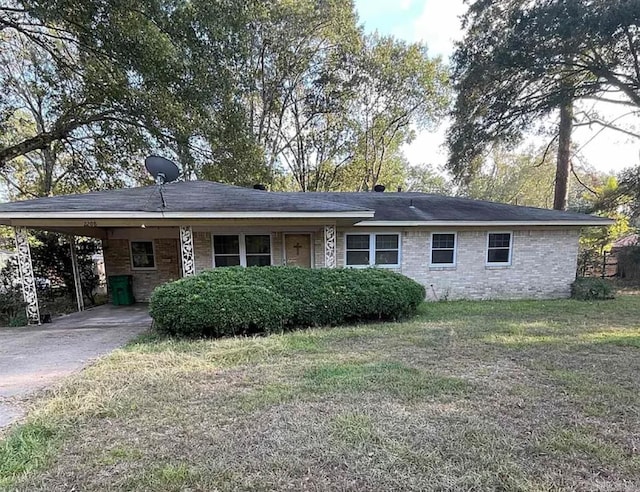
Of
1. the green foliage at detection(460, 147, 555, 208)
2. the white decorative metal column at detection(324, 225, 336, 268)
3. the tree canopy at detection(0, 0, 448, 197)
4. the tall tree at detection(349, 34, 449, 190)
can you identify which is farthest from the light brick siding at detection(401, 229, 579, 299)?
the green foliage at detection(460, 147, 555, 208)

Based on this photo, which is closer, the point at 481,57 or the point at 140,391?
the point at 140,391

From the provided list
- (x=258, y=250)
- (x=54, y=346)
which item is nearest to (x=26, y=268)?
(x=54, y=346)

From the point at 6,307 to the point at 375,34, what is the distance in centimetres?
2158

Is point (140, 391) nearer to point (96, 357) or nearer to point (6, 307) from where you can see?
point (96, 357)

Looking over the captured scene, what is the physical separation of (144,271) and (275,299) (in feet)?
20.2

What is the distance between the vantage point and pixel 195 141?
1139cm

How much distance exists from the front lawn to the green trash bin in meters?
5.40

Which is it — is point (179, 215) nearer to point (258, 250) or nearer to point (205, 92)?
point (258, 250)

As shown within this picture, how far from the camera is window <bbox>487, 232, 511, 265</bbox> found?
1019cm

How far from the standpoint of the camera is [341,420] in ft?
10.1

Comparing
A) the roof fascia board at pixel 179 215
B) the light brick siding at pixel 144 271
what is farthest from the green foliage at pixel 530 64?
the light brick siding at pixel 144 271

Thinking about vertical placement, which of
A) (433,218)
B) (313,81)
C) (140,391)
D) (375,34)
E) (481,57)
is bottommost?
(140,391)

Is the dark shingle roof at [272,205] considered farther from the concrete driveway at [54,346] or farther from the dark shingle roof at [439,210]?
the concrete driveway at [54,346]

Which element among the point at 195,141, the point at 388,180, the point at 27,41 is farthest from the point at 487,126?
the point at 27,41
